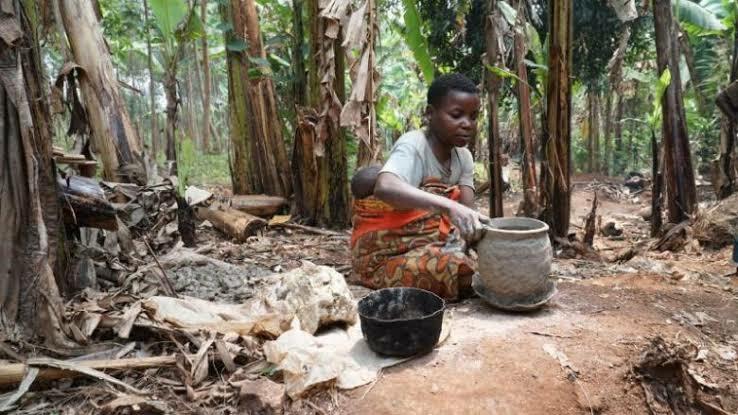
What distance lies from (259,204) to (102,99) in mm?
1836

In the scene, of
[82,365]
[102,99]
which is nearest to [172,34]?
[102,99]

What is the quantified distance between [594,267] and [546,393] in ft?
6.31

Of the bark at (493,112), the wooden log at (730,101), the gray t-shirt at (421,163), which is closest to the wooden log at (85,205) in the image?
the gray t-shirt at (421,163)

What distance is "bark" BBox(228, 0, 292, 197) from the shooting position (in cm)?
537

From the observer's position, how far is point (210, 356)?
6.42 feet

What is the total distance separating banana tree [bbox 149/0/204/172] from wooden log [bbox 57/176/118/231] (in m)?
1.13

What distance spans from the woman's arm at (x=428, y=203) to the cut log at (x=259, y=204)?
2882mm

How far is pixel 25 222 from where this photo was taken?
1.94 m

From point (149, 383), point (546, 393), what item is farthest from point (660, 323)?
Answer: point (149, 383)

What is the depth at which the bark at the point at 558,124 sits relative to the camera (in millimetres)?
3863

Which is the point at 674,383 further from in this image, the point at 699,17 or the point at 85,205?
the point at 699,17

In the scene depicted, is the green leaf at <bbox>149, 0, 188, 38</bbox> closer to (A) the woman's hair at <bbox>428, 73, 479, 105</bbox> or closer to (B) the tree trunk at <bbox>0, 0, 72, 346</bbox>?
(B) the tree trunk at <bbox>0, 0, 72, 346</bbox>

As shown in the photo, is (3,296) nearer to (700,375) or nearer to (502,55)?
(700,375)

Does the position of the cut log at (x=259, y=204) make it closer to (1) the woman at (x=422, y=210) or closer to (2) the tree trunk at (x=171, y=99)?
(2) the tree trunk at (x=171, y=99)
